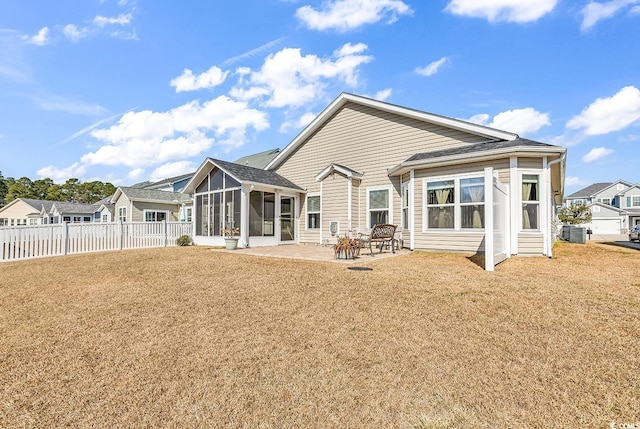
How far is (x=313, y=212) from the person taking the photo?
14797mm

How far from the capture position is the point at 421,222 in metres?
10.4

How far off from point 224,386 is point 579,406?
294cm

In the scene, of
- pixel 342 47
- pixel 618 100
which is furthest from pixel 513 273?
pixel 618 100

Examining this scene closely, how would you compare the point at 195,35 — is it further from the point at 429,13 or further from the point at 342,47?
the point at 429,13

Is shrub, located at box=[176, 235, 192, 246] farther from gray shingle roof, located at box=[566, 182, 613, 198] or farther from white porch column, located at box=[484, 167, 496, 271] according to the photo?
gray shingle roof, located at box=[566, 182, 613, 198]

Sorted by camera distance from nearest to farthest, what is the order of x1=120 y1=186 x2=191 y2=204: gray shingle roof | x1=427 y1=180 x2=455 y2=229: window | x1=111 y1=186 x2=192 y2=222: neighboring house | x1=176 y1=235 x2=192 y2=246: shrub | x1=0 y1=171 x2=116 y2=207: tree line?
x1=427 y1=180 x2=455 y2=229: window → x1=176 y1=235 x2=192 y2=246: shrub → x1=111 y1=186 x2=192 y2=222: neighboring house → x1=120 y1=186 x2=191 y2=204: gray shingle roof → x1=0 y1=171 x2=116 y2=207: tree line

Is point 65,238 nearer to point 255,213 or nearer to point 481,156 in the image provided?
point 255,213

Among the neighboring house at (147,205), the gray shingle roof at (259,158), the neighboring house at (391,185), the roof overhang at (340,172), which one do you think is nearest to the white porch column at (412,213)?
the neighboring house at (391,185)

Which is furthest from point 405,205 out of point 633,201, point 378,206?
point 633,201

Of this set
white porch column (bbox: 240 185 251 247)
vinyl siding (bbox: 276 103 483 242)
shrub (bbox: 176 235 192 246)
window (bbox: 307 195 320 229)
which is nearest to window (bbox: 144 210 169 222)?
shrub (bbox: 176 235 192 246)

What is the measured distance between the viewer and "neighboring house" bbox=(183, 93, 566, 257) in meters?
9.02

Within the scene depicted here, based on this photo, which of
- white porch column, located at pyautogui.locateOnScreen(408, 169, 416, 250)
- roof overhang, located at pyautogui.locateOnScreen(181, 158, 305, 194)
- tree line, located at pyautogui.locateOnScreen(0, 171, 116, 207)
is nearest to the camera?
white porch column, located at pyautogui.locateOnScreen(408, 169, 416, 250)

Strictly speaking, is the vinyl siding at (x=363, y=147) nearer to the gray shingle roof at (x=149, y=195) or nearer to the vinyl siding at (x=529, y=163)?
the vinyl siding at (x=529, y=163)

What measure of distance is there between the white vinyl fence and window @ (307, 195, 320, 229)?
22.9ft
